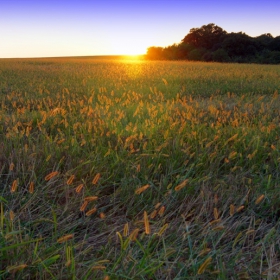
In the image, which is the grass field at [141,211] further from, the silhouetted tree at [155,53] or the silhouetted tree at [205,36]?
the silhouetted tree at [205,36]

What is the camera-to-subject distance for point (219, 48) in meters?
33.1

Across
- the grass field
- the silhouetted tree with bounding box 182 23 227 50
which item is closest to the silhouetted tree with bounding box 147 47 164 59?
the silhouetted tree with bounding box 182 23 227 50

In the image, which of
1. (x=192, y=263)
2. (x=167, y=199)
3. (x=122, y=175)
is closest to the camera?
(x=192, y=263)

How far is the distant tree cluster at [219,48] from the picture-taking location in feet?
98.8

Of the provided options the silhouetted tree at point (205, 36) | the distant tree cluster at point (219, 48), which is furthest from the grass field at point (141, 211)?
the silhouetted tree at point (205, 36)

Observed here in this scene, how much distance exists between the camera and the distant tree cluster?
30.1m

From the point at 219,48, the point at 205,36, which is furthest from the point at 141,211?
the point at 205,36

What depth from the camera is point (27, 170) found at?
2.12 m

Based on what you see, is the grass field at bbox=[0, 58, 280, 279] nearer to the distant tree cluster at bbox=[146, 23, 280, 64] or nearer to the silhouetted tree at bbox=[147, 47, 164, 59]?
the distant tree cluster at bbox=[146, 23, 280, 64]

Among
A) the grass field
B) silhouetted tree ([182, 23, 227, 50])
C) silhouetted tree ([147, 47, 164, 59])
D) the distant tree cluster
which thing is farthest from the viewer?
silhouetted tree ([147, 47, 164, 59])

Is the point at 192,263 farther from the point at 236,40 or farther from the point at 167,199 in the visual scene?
the point at 236,40

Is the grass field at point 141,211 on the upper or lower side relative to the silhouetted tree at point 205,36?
lower

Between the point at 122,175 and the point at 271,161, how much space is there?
1.15 metres

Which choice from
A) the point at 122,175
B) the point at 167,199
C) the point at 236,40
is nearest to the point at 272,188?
the point at 167,199
